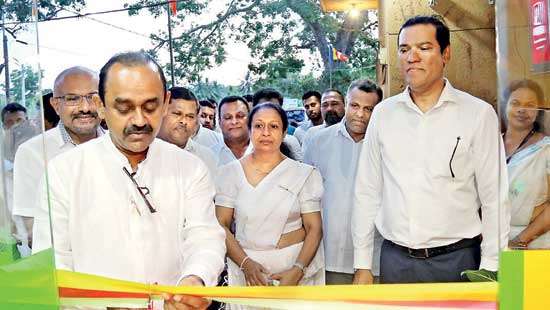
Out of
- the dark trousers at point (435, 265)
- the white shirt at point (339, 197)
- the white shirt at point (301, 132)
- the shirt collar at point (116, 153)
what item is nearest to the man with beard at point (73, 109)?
the shirt collar at point (116, 153)

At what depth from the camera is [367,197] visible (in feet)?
10.5

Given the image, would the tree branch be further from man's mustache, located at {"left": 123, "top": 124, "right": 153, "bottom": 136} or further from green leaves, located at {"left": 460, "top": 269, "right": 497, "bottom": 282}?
green leaves, located at {"left": 460, "top": 269, "right": 497, "bottom": 282}

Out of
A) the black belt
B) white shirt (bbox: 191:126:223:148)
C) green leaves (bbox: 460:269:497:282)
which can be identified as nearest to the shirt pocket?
the black belt

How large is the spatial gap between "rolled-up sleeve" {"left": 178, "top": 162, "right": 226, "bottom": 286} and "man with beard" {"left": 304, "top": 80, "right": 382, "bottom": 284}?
174 cm

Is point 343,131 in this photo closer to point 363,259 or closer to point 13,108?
point 363,259

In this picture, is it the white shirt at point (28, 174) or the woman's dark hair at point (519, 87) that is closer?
the woman's dark hair at point (519, 87)

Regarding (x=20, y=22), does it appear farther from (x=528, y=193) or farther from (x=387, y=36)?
(x=387, y=36)

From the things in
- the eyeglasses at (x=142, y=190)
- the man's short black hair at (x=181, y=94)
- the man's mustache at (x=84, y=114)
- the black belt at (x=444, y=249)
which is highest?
the man's short black hair at (x=181, y=94)

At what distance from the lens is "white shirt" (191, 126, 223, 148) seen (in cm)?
527

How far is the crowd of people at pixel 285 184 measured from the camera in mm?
1868

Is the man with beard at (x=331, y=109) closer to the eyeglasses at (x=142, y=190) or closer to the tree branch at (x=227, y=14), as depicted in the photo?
the eyeglasses at (x=142, y=190)

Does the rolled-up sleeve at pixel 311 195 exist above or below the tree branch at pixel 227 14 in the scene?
below

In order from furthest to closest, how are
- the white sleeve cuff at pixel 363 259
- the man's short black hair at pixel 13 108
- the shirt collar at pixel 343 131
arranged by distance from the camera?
the shirt collar at pixel 343 131 < the white sleeve cuff at pixel 363 259 < the man's short black hair at pixel 13 108

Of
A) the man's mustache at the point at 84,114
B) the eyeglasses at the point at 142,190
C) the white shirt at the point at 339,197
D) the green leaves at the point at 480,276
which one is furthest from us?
the white shirt at the point at 339,197
